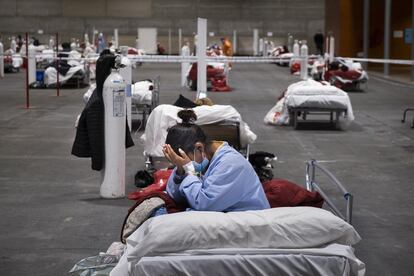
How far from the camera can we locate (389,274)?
237 inches

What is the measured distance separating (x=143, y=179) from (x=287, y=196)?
3374 millimetres

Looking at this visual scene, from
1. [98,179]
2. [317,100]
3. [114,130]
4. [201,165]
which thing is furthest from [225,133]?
[317,100]

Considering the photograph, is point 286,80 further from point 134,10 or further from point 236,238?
point 236,238

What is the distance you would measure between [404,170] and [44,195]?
4993 mm

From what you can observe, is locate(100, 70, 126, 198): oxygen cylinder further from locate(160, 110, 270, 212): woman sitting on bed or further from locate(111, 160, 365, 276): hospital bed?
locate(111, 160, 365, 276): hospital bed

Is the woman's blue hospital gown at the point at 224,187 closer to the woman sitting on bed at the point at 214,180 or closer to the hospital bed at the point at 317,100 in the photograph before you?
the woman sitting on bed at the point at 214,180

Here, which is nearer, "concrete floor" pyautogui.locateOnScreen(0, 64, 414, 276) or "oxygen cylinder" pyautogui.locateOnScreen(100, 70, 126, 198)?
"concrete floor" pyautogui.locateOnScreen(0, 64, 414, 276)

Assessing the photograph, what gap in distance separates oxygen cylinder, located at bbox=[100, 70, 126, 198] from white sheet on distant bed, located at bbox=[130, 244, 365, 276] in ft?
13.2

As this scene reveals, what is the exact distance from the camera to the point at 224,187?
522 centimetres

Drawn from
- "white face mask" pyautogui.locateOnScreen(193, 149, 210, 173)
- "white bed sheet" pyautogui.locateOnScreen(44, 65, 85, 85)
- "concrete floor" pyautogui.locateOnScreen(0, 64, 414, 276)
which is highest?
"white bed sheet" pyautogui.locateOnScreen(44, 65, 85, 85)

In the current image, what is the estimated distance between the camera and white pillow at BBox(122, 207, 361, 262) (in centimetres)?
464

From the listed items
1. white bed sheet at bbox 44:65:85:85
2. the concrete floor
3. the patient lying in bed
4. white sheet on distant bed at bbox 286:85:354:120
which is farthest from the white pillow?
white bed sheet at bbox 44:65:85:85

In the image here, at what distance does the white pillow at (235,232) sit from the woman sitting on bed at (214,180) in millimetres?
323

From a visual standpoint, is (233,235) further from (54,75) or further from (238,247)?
(54,75)
